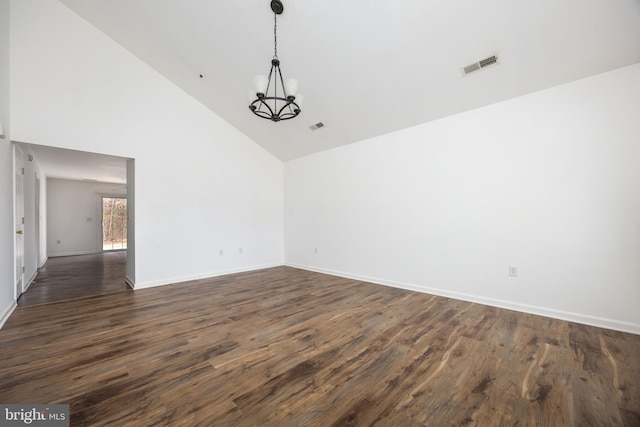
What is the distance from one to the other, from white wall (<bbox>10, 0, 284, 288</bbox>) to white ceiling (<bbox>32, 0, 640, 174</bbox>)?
40 centimetres

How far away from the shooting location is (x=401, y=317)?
2930 millimetres

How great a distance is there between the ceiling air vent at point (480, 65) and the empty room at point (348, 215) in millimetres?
25

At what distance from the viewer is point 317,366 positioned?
1.95 metres

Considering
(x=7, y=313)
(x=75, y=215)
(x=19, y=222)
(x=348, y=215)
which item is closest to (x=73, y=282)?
(x=19, y=222)

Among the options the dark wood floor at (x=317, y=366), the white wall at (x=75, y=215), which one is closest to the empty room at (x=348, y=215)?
the dark wood floor at (x=317, y=366)

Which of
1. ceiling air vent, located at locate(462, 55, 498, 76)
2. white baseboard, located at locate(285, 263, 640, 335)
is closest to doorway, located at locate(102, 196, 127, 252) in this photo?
white baseboard, located at locate(285, 263, 640, 335)

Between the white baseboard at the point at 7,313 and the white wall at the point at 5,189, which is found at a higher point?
the white wall at the point at 5,189

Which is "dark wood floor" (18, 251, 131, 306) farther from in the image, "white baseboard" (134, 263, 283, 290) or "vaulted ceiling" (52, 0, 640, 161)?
"vaulted ceiling" (52, 0, 640, 161)

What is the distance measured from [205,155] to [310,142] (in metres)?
2.08

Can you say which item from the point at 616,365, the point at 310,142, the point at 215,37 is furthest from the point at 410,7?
the point at 616,365

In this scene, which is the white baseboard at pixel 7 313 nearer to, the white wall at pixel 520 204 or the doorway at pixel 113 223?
the white wall at pixel 520 204

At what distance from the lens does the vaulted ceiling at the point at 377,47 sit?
2.40 meters

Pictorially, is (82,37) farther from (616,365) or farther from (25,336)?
(616,365)

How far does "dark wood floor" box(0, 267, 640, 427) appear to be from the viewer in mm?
1484
